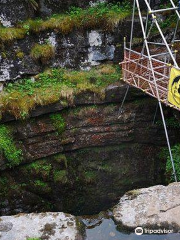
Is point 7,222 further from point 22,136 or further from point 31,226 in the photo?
point 22,136

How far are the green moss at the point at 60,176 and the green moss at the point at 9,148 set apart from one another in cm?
124

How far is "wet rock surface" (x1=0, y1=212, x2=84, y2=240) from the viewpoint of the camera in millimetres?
5227

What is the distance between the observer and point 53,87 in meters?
9.08

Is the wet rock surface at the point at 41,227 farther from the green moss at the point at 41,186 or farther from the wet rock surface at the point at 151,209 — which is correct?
the green moss at the point at 41,186

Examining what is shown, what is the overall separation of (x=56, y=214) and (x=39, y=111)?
12.4ft

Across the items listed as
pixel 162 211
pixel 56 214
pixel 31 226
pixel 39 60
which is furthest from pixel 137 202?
pixel 39 60

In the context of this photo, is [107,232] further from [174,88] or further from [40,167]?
[40,167]

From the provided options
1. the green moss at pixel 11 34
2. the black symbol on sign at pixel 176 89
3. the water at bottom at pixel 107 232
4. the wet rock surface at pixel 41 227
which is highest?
the green moss at pixel 11 34

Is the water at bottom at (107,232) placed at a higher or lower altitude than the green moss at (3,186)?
higher

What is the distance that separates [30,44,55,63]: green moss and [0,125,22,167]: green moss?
247 centimetres

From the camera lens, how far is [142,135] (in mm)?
9672

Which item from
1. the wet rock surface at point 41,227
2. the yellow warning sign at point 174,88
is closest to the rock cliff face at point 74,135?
the yellow warning sign at point 174,88

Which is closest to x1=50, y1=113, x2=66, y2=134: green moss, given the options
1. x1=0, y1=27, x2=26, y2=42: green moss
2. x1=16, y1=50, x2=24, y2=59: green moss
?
x1=16, y1=50, x2=24, y2=59: green moss

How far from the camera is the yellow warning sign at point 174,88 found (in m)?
6.21
